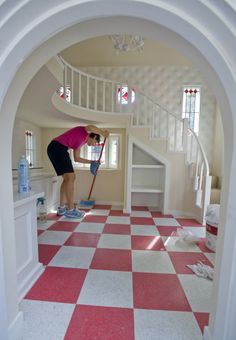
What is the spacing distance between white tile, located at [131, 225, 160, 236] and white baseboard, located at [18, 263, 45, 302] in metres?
1.04

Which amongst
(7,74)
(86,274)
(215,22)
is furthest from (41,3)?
(86,274)

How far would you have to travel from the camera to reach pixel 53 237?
1909mm

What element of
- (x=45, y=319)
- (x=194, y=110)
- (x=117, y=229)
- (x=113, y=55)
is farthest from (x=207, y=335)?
(x=113, y=55)

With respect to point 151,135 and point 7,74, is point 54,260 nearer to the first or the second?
point 7,74

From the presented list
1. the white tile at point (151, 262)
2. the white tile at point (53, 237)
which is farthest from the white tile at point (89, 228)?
the white tile at point (151, 262)

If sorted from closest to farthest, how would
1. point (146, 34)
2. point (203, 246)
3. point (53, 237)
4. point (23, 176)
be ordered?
point (146, 34) < point (23, 176) < point (203, 246) < point (53, 237)

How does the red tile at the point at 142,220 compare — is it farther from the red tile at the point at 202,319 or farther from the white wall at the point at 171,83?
the white wall at the point at 171,83

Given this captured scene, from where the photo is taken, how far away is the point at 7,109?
2.63ft

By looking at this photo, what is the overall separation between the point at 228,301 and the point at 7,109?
1174mm

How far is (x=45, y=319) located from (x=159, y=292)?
2.18 feet

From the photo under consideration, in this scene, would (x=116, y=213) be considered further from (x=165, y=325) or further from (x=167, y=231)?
(x=165, y=325)

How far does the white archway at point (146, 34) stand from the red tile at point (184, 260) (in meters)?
0.59

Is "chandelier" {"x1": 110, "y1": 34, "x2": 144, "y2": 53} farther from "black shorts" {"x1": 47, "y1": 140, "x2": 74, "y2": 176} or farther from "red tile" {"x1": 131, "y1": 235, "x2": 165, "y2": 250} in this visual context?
"red tile" {"x1": 131, "y1": 235, "x2": 165, "y2": 250}

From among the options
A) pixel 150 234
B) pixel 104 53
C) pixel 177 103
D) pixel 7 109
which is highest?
pixel 104 53
